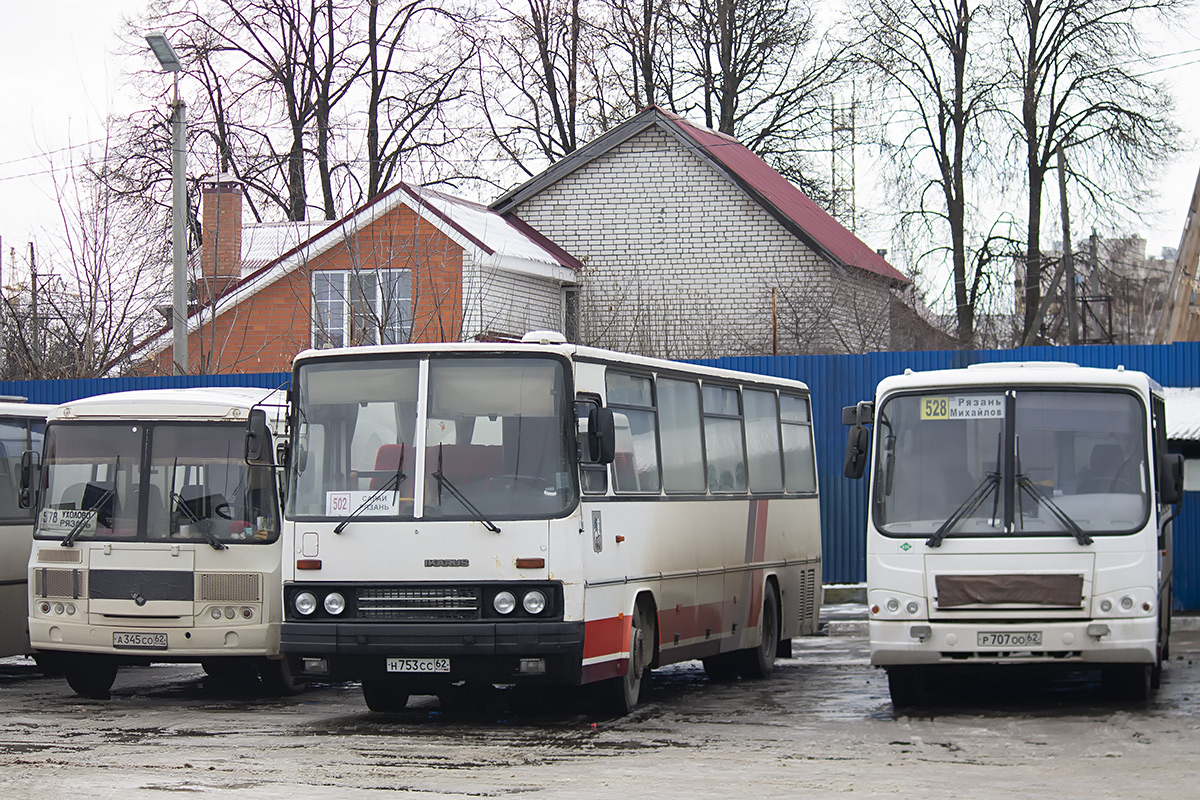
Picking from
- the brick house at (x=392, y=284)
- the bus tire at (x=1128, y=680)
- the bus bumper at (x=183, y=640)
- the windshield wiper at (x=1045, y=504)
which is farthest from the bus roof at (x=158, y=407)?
the brick house at (x=392, y=284)

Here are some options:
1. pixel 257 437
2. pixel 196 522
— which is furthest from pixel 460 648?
pixel 196 522

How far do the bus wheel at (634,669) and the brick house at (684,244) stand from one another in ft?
70.4

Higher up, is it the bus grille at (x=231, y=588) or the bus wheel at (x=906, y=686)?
the bus grille at (x=231, y=588)

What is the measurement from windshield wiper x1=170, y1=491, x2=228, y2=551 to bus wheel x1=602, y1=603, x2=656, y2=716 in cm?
353

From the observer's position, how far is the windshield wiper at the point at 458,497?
11336 millimetres

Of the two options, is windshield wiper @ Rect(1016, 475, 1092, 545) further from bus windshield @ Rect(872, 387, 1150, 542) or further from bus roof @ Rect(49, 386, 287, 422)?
bus roof @ Rect(49, 386, 287, 422)

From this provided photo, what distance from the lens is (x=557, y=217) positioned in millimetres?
36031

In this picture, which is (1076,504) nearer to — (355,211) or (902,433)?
(902,433)

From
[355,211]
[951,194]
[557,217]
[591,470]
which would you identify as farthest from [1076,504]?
[951,194]

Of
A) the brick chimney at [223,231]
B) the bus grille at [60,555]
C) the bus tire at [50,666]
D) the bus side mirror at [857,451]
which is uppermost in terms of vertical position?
the brick chimney at [223,231]

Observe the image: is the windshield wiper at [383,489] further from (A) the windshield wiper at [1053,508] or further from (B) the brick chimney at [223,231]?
(B) the brick chimney at [223,231]

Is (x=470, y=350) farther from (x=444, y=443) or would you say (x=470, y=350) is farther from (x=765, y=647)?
(x=765, y=647)

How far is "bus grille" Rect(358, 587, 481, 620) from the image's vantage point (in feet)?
37.4

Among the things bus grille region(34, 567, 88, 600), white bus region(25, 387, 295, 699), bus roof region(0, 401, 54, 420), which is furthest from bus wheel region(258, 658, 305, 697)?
bus roof region(0, 401, 54, 420)
